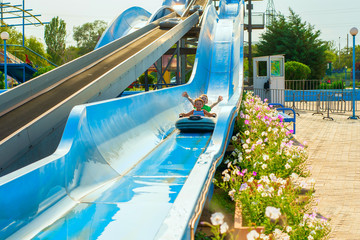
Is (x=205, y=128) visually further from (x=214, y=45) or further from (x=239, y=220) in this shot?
(x=214, y=45)

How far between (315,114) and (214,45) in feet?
17.1

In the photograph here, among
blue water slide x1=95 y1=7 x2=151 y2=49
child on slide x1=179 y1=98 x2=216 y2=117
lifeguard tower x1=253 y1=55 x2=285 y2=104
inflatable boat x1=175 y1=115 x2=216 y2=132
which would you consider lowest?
inflatable boat x1=175 y1=115 x2=216 y2=132

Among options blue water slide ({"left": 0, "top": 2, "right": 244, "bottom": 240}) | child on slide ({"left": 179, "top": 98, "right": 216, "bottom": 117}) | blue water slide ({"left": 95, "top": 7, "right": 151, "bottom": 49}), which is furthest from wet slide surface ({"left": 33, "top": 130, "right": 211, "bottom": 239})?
blue water slide ({"left": 95, "top": 7, "right": 151, "bottom": 49})

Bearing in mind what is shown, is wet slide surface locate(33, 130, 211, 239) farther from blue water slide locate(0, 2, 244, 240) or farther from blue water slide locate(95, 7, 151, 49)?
blue water slide locate(95, 7, 151, 49)

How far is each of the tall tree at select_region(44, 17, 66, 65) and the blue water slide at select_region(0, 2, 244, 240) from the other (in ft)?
225

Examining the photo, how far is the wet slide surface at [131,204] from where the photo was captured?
12.2 feet

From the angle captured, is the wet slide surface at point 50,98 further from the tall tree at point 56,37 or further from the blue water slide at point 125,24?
the tall tree at point 56,37

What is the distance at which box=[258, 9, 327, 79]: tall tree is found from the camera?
37281 mm

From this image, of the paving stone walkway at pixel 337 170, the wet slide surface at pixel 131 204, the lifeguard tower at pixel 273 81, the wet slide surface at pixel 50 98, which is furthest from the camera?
the lifeguard tower at pixel 273 81

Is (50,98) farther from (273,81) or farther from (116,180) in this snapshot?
(273,81)

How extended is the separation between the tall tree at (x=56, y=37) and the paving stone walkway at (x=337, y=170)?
65.4m

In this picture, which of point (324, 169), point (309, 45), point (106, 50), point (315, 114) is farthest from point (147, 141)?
point (309, 45)

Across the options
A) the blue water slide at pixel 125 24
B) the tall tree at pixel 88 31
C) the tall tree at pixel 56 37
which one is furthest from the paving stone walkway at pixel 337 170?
the tall tree at pixel 88 31

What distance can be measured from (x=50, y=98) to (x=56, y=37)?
6987cm
